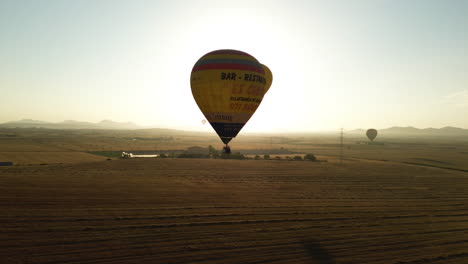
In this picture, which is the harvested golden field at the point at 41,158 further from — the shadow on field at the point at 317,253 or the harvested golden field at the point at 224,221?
the shadow on field at the point at 317,253

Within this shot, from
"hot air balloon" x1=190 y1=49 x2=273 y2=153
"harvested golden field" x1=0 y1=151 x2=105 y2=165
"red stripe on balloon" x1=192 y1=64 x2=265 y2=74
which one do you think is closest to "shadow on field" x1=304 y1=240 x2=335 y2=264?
"hot air balloon" x1=190 y1=49 x2=273 y2=153

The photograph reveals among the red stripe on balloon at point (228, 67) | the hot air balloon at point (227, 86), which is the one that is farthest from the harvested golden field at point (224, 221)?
the red stripe on balloon at point (228, 67)

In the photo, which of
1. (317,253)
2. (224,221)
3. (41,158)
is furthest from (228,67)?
(41,158)

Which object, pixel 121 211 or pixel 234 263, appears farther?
pixel 121 211

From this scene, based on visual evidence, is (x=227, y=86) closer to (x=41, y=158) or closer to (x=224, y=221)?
(x=224, y=221)

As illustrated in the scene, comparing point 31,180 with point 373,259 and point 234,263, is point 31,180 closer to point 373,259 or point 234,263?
point 234,263

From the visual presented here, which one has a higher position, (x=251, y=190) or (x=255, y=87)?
(x=255, y=87)

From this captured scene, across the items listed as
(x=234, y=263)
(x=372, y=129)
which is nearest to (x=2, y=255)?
(x=234, y=263)
